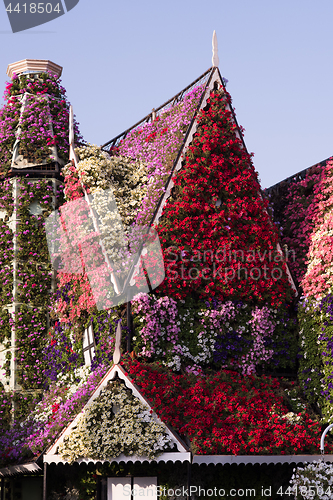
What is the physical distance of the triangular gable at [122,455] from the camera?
15.8 metres

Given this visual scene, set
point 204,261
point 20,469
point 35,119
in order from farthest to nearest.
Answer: point 35,119, point 204,261, point 20,469

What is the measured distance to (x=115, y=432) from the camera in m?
15.9

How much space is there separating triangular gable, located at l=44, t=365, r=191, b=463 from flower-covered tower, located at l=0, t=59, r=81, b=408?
5157 millimetres

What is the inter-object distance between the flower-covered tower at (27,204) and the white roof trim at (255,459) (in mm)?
7521

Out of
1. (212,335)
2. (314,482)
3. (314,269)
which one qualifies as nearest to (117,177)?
(212,335)

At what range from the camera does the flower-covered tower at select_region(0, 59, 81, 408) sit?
21453mm

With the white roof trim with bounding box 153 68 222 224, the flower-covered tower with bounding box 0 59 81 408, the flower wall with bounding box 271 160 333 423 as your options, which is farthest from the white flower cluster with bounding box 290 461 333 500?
the flower-covered tower with bounding box 0 59 81 408

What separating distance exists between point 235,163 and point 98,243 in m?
5.09

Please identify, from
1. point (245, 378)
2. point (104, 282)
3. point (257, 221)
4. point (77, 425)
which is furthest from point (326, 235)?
point (77, 425)

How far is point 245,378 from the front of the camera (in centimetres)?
1875

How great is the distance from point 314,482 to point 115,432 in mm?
4983

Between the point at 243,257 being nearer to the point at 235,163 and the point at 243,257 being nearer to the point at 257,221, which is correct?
the point at 257,221

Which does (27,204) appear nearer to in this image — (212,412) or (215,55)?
(215,55)

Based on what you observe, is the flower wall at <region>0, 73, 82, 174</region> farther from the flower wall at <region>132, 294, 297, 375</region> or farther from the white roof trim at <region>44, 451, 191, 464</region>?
the white roof trim at <region>44, 451, 191, 464</region>
